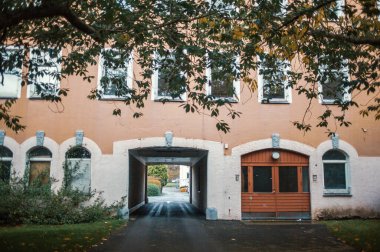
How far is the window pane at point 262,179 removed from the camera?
16.6 m

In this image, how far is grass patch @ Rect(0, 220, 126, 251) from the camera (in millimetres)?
9578

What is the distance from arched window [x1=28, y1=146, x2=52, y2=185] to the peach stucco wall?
66 centimetres

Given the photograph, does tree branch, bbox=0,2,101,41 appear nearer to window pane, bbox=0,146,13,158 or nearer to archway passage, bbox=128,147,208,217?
archway passage, bbox=128,147,208,217

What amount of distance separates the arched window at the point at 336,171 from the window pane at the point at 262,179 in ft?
7.31

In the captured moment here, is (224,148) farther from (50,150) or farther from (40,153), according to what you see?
(40,153)

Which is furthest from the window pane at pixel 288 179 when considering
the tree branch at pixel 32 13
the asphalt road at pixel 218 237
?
the tree branch at pixel 32 13

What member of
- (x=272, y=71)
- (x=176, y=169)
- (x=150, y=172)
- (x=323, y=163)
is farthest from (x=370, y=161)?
(x=176, y=169)

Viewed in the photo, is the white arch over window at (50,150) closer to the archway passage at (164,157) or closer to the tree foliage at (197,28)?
the archway passage at (164,157)

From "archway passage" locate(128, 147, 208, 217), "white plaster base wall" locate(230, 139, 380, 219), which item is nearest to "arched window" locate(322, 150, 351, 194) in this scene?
"white plaster base wall" locate(230, 139, 380, 219)

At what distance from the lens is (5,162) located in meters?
16.1

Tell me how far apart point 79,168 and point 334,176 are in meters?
10.1

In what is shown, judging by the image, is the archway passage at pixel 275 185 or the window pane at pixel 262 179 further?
the window pane at pixel 262 179

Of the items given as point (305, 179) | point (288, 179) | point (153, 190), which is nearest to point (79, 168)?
point (288, 179)

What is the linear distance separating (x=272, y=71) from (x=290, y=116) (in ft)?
21.8
